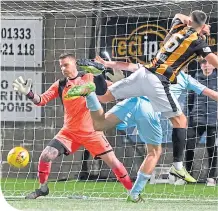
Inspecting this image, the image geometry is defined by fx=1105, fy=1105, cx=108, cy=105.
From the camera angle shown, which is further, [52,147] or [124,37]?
[124,37]

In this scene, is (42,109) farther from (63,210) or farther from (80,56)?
(63,210)

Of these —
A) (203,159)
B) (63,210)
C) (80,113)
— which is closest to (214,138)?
(203,159)

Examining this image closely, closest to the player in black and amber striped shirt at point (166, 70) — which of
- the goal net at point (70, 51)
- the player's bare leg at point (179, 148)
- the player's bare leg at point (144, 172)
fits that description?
the player's bare leg at point (144, 172)

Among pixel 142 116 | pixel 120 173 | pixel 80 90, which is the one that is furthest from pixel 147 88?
pixel 120 173

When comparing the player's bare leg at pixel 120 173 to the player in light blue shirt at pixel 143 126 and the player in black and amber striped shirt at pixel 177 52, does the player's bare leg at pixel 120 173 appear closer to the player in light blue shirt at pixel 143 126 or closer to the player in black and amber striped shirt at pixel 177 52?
the player in light blue shirt at pixel 143 126

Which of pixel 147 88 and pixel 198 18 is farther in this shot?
pixel 198 18

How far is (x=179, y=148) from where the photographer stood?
11.6 m

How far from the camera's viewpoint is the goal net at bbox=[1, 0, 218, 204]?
47.4ft

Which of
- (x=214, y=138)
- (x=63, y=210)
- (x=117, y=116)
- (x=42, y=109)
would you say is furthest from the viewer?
(x=42, y=109)

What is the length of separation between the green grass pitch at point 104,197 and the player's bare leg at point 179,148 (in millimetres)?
272

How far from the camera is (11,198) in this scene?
11320 mm

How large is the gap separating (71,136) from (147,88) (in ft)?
4.72

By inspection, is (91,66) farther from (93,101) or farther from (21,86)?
(21,86)

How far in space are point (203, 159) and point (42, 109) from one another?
230 cm
